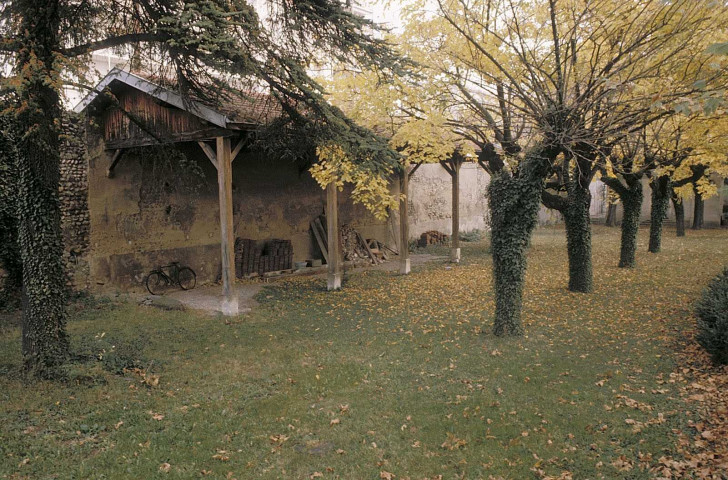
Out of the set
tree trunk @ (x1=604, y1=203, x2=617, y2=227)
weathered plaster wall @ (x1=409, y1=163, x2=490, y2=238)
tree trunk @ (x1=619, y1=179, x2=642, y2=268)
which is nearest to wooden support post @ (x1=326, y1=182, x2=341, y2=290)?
tree trunk @ (x1=619, y1=179, x2=642, y2=268)

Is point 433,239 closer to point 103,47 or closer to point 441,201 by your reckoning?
point 441,201

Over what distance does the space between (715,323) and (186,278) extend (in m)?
10.8

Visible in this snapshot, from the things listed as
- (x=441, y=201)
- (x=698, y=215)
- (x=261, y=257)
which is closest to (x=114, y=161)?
(x=261, y=257)

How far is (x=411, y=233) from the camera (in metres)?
20.8

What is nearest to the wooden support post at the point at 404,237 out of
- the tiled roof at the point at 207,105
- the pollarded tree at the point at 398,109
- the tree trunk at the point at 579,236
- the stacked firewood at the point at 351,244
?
the stacked firewood at the point at 351,244

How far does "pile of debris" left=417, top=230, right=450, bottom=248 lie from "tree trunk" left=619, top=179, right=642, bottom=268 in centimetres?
834

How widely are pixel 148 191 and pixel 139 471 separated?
848 centimetres

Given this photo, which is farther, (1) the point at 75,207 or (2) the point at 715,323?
(1) the point at 75,207

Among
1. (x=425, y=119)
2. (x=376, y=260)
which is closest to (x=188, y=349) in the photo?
(x=425, y=119)

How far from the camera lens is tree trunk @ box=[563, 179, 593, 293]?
11117 millimetres

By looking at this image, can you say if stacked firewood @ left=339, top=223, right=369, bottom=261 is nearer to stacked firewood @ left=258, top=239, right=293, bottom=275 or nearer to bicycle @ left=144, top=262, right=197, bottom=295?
stacked firewood @ left=258, top=239, right=293, bottom=275

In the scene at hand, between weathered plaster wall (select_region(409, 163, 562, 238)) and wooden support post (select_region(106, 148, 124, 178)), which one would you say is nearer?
wooden support post (select_region(106, 148, 124, 178))

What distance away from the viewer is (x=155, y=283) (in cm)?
1162

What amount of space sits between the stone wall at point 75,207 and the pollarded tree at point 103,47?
3.73 metres
